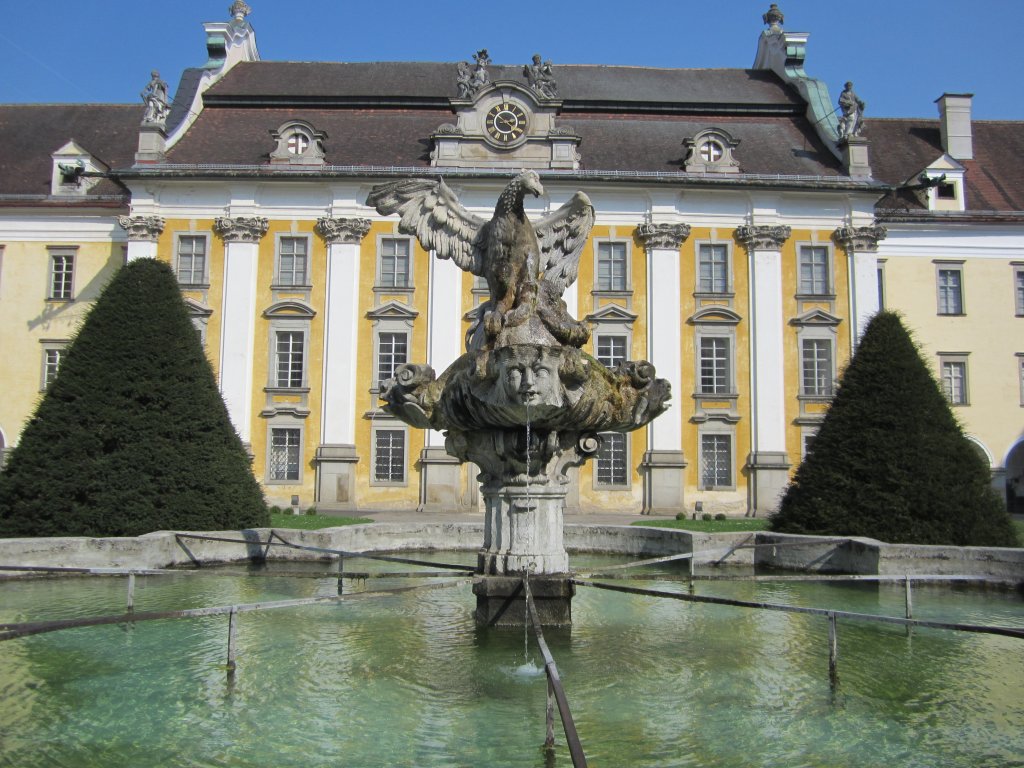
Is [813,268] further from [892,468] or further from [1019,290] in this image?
[892,468]

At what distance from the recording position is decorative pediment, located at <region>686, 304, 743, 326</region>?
27844 mm

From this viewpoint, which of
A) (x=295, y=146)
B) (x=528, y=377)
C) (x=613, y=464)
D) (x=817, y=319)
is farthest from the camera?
(x=295, y=146)

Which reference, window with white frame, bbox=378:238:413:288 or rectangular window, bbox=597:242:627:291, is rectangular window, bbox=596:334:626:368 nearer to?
rectangular window, bbox=597:242:627:291

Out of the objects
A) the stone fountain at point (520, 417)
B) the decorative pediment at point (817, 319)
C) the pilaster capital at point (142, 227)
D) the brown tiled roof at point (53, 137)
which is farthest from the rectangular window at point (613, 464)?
the stone fountain at point (520, 417)

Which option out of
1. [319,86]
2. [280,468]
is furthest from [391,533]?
[319,86]

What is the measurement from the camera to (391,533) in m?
14.5

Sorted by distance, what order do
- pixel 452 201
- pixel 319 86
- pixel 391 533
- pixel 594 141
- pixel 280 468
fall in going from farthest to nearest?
1. pixel 319 86
2. pixel 594 141
3. pixel 280 468
4. pixel 391 533
5. pixel 452 201

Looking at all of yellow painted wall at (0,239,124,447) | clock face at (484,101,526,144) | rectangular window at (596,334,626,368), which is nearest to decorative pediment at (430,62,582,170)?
clock face at (484,101,526,144)

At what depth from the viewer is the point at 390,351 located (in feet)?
90.7

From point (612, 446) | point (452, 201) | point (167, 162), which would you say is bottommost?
point (612, 446)

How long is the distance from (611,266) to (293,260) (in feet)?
33.2

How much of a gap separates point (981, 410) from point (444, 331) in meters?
18.4

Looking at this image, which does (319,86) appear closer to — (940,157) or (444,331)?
(444,331)

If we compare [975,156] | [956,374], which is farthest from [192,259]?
[975,156]
